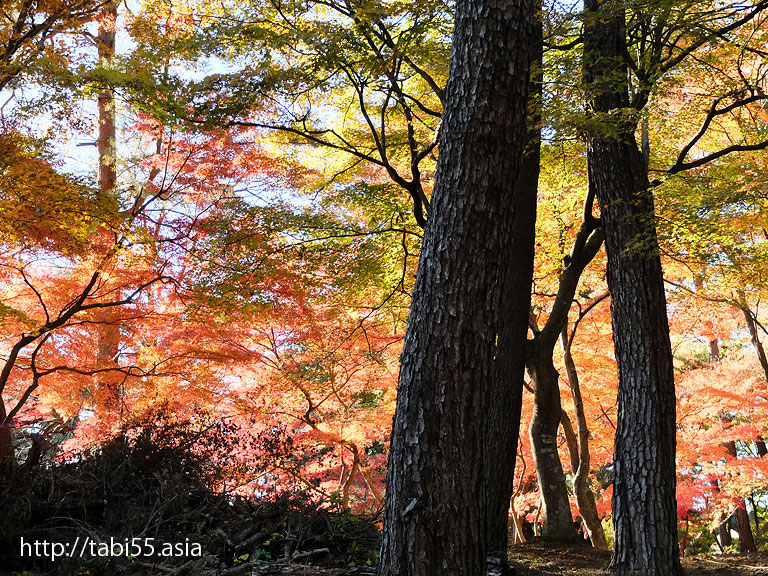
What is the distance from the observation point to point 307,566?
3842mm

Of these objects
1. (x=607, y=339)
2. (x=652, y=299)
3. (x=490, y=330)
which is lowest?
(x=490, y=330)

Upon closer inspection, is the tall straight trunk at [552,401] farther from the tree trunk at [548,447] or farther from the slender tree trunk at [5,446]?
the slender tree trunk at [5,446]

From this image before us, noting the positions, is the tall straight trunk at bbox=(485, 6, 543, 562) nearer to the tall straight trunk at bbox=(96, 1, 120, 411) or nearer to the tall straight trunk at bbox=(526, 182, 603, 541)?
the tall straight trunk at bbox=(526, 182, 603, 541)

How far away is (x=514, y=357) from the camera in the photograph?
4.85 m

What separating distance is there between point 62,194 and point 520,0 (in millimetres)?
5367

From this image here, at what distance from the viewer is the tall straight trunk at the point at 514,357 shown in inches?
173

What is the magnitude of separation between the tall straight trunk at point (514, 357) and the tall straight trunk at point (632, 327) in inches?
21.5

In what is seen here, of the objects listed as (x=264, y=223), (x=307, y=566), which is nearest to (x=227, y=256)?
(x=264, y=223)

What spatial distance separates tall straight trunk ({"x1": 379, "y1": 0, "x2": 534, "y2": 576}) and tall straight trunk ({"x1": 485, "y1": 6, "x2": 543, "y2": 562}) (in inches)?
61.0

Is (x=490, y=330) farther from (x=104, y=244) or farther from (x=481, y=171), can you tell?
(x=104, y=244)

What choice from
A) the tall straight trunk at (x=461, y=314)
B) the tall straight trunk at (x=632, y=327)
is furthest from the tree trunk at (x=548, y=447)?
the tall straight trunk at (x=461, y=314)

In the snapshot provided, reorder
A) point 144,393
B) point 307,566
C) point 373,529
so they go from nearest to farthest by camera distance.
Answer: point 307,566
point 373,529
point 144,393

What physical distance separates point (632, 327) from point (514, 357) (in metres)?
1.01

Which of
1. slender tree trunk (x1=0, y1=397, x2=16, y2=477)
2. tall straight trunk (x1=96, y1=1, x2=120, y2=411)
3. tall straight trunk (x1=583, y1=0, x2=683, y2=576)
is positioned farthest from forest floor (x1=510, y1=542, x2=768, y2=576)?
tall straight trunk (x1=96, y1=1, x2=120, y2=411)
